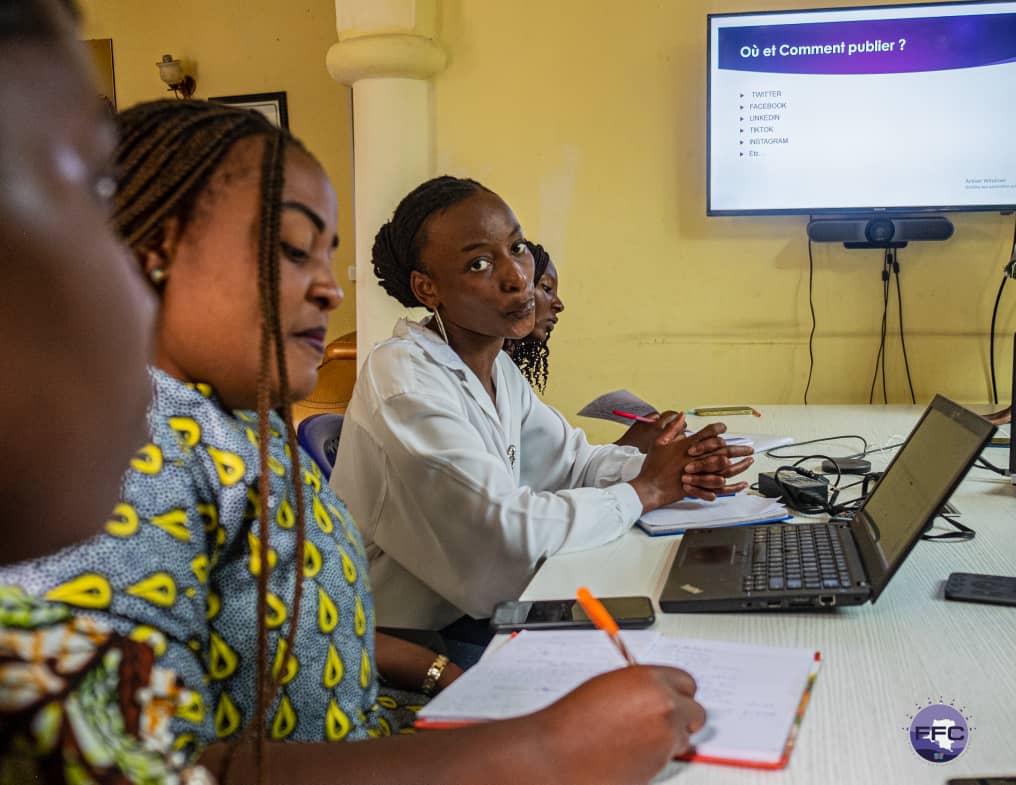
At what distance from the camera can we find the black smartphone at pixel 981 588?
1070 mm

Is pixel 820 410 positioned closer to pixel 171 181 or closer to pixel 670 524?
pixel 670 524

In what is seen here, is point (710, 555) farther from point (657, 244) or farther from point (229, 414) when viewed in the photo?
point (657, 244)

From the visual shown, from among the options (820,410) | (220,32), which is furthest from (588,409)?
(220,32)

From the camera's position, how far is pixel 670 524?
145 cm

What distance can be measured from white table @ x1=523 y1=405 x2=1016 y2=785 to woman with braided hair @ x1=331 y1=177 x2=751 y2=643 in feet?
0.35

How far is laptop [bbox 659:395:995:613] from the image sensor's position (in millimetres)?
1048

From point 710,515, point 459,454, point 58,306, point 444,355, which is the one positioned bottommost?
point 710,515

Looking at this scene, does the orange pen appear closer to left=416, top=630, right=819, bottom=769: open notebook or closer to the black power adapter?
left=416, top=630, right=819, bottom=769: open notebook

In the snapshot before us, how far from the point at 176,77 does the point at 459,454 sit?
387cm

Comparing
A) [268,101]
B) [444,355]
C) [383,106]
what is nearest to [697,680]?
[444,355]

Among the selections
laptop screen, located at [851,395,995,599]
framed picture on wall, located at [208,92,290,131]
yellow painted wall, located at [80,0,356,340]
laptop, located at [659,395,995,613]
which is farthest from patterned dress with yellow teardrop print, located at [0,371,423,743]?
framed picture on wall, located at [208,92,290,131]

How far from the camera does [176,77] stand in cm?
463

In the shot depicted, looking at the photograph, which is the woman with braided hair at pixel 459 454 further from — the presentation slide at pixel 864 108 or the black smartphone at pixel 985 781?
the presentation slide at pixel 864 108

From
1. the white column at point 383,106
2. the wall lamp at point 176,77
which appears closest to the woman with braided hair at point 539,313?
the white column at point 383,106
